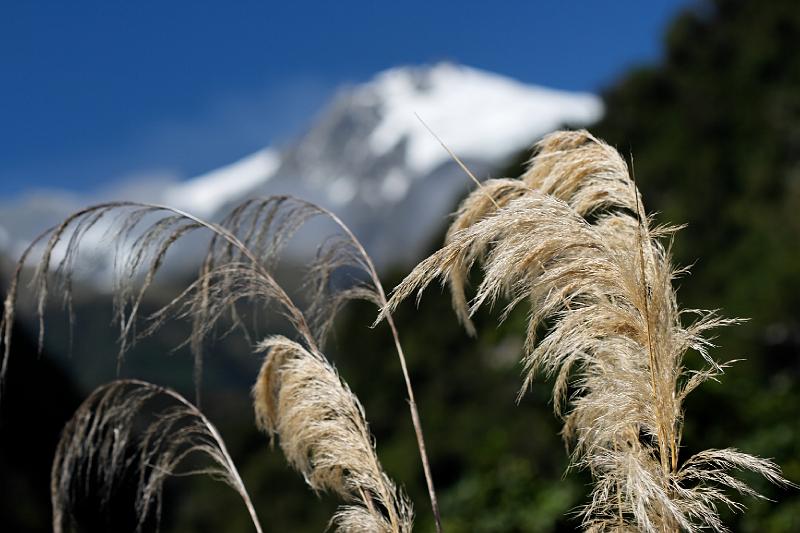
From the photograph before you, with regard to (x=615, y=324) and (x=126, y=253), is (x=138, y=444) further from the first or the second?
(x=615, y=324)

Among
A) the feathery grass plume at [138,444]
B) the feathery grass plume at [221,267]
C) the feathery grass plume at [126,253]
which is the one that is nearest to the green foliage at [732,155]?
the feathery grass plume at [221,267]

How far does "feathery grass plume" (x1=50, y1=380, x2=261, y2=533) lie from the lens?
9.13 feet

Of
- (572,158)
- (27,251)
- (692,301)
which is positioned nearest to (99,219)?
(27,251)

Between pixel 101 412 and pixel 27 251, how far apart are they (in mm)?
633

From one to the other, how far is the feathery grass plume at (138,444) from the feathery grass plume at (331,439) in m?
0.27

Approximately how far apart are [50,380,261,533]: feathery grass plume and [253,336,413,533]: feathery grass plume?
0.27m

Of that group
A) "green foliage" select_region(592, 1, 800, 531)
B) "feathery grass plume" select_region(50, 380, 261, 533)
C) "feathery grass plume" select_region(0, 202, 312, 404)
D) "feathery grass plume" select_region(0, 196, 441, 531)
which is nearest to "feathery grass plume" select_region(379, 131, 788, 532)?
"feathery grass plume" select_region(0, 196, 441, 531)

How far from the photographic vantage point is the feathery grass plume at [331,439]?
2.45m

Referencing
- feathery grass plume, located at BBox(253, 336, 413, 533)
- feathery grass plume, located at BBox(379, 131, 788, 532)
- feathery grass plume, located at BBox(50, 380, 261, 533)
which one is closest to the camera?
feathery grass plume, located at BBox(379, 131, 788, 532)

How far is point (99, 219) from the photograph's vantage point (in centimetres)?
262

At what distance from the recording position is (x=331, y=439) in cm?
254

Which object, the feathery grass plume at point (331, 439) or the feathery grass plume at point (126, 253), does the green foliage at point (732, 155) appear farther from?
the feathery grass plume at point (126, 253)

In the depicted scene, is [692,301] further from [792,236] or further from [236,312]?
[236,312]

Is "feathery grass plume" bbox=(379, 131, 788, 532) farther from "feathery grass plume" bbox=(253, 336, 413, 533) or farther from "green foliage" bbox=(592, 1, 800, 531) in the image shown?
"green foliage" bbox=(592, 1, 800, 531)
